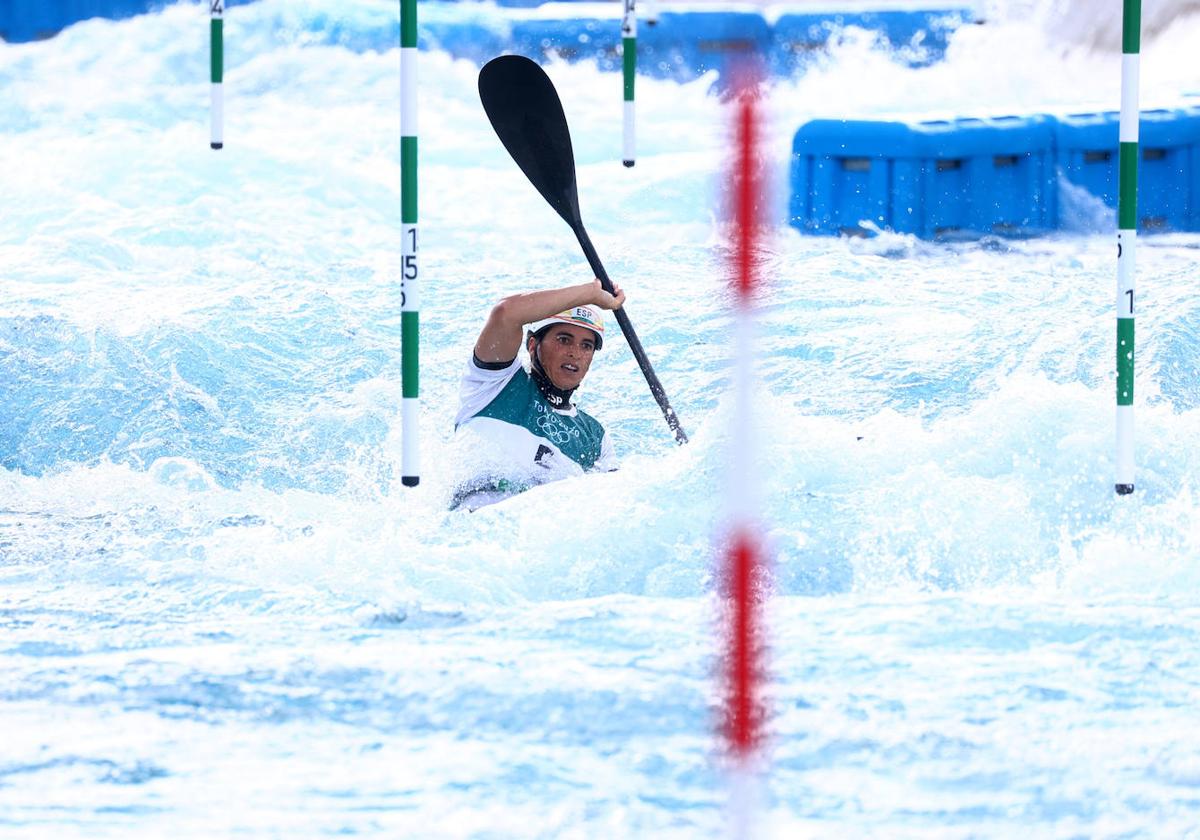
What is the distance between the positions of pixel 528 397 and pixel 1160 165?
4875 millimetres

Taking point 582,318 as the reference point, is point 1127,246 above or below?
Answer: above

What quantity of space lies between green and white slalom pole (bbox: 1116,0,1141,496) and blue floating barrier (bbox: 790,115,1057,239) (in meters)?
4.23

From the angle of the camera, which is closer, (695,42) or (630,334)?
(630,334)

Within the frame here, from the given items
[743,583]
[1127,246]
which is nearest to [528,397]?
[1127,246]

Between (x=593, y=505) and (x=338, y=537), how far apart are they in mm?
548

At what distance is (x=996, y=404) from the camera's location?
4371mm

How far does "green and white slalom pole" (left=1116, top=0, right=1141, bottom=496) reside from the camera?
354cm

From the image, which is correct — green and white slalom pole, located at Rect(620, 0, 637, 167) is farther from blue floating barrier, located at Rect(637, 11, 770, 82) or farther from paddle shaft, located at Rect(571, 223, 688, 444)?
blue floating barrier, located at Rect(637, 11, 770, 82)

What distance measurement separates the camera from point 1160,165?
8.05 meters

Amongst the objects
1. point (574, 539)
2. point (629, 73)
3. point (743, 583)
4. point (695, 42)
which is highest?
point (695, 42)

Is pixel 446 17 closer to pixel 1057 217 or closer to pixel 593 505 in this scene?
pixel 1057 217

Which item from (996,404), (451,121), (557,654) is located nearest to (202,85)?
(451,121)

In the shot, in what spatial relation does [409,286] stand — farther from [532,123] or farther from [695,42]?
[695,42]

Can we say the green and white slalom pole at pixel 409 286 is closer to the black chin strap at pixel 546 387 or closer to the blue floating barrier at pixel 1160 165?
the black chin strap at pixel 546 387
